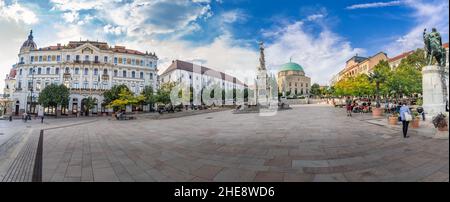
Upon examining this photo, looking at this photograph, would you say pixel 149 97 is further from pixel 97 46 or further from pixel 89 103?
pixel 97 46

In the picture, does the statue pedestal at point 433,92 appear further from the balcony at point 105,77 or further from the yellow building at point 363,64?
the yellow building at point 363,64

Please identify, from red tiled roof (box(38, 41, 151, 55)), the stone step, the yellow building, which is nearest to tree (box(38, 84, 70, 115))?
red tiled roof (box(38, 41, 151, 55))

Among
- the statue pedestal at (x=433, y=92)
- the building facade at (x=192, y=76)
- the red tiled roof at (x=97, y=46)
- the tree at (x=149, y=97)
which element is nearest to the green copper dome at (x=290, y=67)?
the building facade at (x=192, y=76)

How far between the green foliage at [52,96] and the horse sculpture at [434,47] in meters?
49.5

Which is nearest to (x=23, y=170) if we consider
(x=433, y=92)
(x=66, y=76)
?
(x=433, y=92)

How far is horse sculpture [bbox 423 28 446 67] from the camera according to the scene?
13.2 metres

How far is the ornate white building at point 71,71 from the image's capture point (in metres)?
43.6

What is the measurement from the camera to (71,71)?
44438mm

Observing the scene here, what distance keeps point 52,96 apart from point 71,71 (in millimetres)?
9562

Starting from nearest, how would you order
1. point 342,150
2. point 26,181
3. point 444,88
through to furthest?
point 26,181 < point 342,150 < point 444,88
